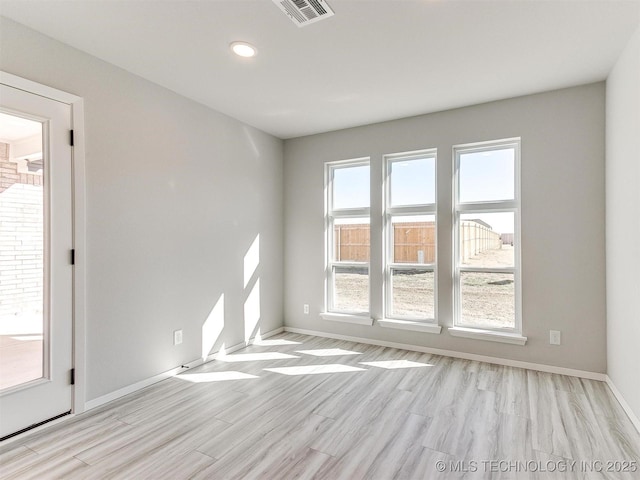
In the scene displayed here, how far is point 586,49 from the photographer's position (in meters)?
2.49

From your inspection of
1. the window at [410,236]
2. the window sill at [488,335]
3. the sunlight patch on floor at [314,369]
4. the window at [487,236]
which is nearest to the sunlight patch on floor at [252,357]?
the sunlight patch on floor at [314,369]

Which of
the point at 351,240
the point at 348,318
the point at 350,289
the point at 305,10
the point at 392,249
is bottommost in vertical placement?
the point at 348,318

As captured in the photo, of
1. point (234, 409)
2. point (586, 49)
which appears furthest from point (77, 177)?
point (586, 49)

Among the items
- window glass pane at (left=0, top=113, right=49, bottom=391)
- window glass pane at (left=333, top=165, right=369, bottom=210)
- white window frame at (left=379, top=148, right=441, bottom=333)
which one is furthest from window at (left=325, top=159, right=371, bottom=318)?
window glass pane at (left=0, top=113, right=49, bottom=391)

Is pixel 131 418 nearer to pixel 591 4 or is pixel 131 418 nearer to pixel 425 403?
pixel 425 403

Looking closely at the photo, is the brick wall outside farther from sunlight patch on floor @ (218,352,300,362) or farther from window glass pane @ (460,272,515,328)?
window glass pane @ (460,272,515,328)

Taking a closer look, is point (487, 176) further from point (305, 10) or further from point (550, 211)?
point (305, 10)

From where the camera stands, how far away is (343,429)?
229 cm

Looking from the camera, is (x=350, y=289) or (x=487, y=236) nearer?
(x=487, y=236)

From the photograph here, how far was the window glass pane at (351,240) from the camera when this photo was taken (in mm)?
4305

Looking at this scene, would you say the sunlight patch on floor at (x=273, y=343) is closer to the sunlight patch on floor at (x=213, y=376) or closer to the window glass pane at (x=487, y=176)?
the sunlight patch on floor at (x=213, y=376)

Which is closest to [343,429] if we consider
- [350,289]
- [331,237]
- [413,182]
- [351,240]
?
[350,289]

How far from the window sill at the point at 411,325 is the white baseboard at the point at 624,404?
1429mm

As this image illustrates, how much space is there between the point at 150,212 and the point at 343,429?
7.60ft
